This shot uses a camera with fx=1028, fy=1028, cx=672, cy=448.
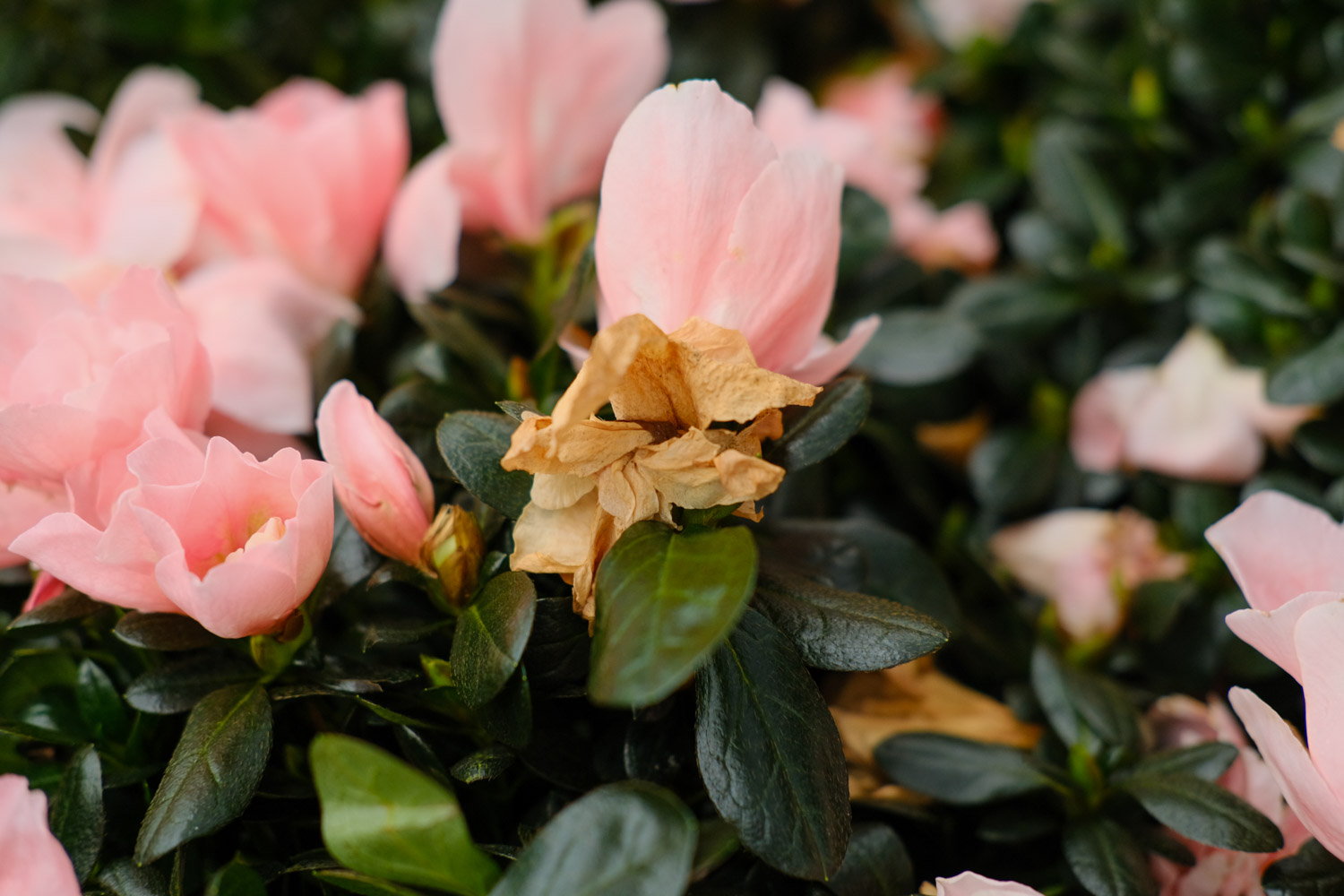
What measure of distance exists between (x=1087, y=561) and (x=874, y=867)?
1.18ft

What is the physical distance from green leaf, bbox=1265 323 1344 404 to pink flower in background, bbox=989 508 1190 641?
0.16m

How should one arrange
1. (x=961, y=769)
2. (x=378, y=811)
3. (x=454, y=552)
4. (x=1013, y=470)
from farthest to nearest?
(x=1013, y=470) → (x=961, y=769) → (x=454, y=552) → (x=378, y=811)

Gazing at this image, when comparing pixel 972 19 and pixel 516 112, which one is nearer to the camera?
pixel 516 112

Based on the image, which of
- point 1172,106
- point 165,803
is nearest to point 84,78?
point 165,803

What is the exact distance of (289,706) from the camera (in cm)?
60

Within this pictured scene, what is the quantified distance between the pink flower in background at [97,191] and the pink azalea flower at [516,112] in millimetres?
188

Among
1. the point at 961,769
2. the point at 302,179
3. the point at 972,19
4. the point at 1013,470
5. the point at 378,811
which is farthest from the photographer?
the point at 972,19

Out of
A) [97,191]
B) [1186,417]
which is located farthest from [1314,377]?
[97,191]

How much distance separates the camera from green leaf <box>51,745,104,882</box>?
52 cm

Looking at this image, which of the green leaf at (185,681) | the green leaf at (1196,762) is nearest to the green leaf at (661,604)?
the green leaf at (185,681)

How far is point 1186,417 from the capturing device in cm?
84

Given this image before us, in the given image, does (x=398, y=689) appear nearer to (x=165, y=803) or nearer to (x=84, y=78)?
(x=165, y=803)

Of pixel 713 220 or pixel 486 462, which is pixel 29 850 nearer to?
pixel 486 462

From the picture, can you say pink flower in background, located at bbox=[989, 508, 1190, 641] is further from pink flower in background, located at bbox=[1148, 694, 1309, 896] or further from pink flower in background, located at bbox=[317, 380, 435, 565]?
pink flower in background, located at bbox=[317, 380, 435, 565]
